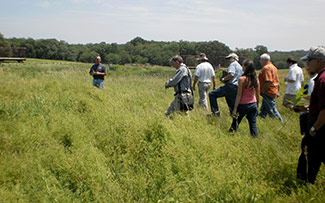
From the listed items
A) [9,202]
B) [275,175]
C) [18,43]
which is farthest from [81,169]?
[18,43]

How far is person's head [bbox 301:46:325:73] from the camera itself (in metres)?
2.69

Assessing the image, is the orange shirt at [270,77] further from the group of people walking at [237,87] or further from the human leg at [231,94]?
the human leg at [231,94]

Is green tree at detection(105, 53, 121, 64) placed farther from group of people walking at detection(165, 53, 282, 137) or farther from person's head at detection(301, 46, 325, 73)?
person's head at detection(301, 46, 325, 73)

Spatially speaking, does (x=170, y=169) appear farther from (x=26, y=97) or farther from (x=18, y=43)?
(x=18, y=43)

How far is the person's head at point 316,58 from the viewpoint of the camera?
2.69 meters

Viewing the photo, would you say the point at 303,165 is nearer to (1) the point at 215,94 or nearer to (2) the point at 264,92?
(1) the point at 215,94

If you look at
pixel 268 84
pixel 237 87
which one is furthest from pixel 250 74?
pixel 268 84

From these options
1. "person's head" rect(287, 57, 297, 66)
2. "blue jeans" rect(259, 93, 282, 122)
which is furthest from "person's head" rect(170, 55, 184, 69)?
"person's head" rect(287, 57, 297, 66)

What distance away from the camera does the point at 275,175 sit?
311cm

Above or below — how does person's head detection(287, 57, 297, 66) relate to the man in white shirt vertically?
above

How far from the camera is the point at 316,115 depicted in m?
2.65

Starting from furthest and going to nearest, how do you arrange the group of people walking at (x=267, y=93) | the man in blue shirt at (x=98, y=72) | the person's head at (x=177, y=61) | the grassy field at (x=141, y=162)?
the man in blue shirt at (x=98, y=72) < the person's head at (x=177, y=61) < the grassy field at (x=141, y=162) < the group of people walking at (x=267, y=93)

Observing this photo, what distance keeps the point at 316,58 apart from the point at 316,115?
2.15ft

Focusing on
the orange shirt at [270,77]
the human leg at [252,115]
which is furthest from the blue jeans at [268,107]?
the human leg at [252,115]
